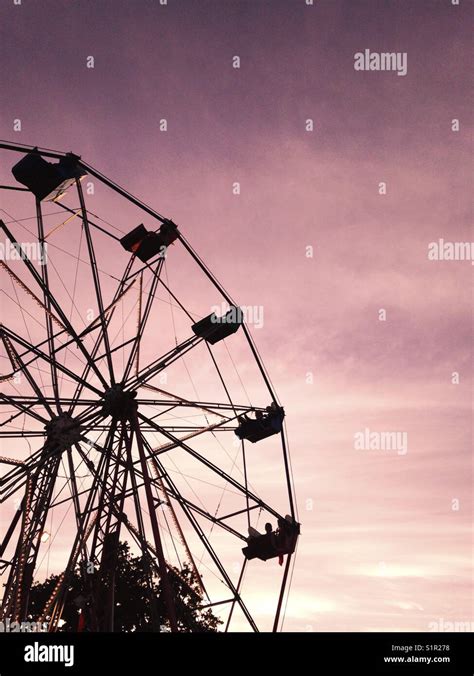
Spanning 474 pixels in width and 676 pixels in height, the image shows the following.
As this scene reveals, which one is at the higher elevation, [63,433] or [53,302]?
[53,302]

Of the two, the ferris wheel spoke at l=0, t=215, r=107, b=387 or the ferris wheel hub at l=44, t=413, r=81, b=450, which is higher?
the ferris wheel spoke at l=0, t=215, r=107, b=387

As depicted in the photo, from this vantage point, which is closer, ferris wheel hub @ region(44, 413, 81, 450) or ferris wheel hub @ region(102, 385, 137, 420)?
ferris wheel hub @ region(102, 385, 137, 420)

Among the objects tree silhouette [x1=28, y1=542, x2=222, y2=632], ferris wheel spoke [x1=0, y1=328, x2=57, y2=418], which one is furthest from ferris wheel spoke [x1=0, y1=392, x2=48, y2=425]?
tree silhouette [x1=28, y1=542, x2=222, y2=632]

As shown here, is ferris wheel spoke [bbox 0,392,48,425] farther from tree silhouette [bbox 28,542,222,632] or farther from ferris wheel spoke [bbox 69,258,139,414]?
tree silhouette [bbox 28,542,222,632]

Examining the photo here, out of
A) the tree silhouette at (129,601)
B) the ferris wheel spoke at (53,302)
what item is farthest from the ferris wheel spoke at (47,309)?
the tree silhouette at (129,601)

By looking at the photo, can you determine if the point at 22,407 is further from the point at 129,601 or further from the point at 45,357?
the point at 129,601

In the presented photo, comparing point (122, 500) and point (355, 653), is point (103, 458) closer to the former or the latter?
point (122, 500)

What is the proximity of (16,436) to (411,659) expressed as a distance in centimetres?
1397

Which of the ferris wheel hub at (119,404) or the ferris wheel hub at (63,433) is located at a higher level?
the ferris wheel hub at (119,404)

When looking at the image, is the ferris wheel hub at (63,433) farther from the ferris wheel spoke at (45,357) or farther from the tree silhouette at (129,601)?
the tree silhouette at (129,601)

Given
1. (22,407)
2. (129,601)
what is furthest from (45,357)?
(129,601)

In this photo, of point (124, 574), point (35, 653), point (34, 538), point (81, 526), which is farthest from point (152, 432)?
point (124, 574)

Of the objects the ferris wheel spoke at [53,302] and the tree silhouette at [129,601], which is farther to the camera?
the tree silhouette at [129,601]

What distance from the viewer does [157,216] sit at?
23.9 m
